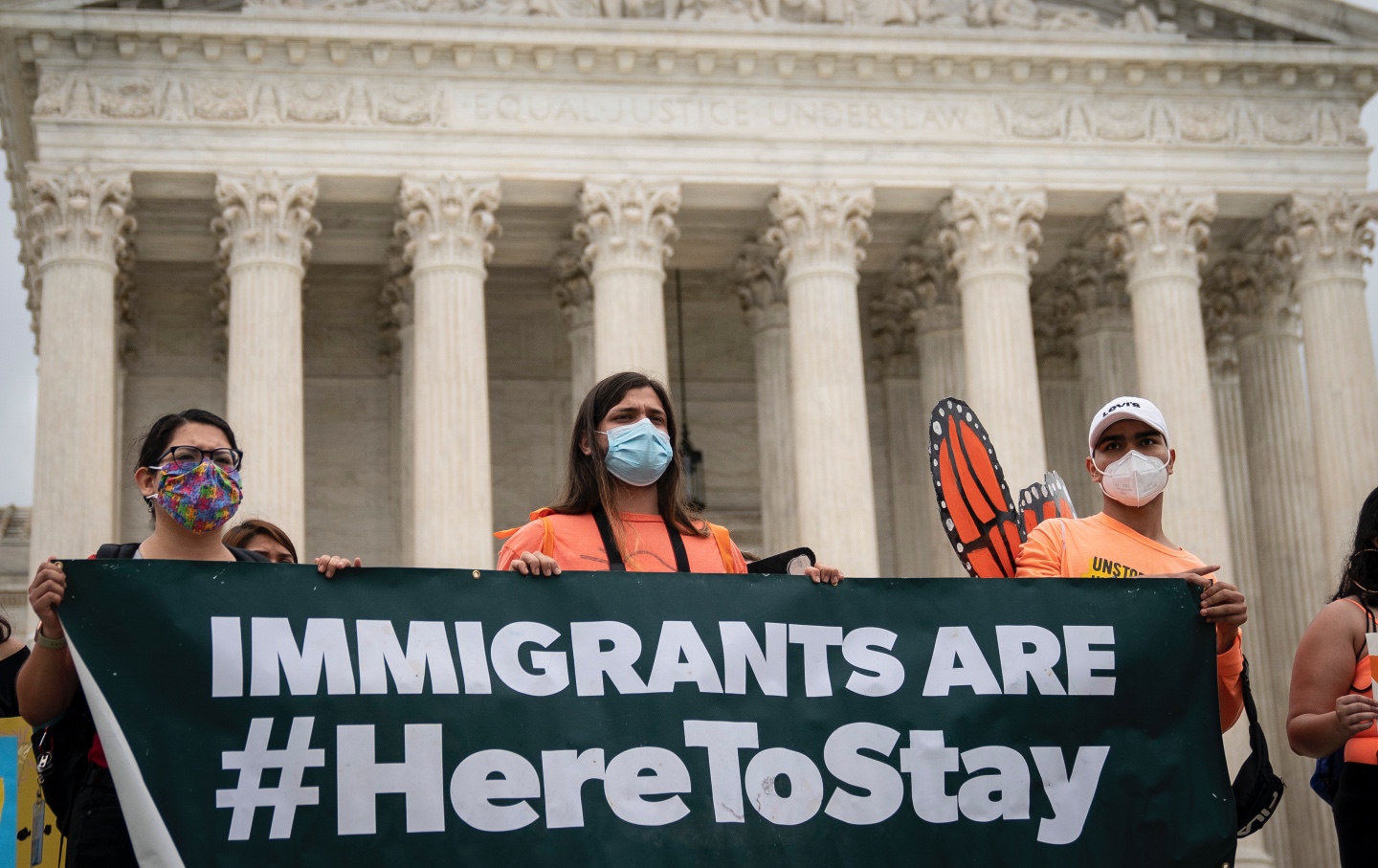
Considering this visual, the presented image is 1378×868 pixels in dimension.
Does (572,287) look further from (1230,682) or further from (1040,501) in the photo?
(1230,682)

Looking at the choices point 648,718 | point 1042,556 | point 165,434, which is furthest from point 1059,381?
point 165,434

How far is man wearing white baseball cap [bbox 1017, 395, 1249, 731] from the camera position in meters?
8.81

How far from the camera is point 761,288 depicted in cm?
3334

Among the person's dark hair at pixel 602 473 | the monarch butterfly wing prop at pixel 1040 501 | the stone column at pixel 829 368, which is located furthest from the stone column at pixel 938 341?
the person's dark hair at pixel 602 473

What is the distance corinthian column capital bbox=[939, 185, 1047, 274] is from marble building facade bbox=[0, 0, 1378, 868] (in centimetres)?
6

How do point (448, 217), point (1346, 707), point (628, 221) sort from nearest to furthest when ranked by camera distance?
point (1346, 707) < point (448, 217) < point (628, 221)

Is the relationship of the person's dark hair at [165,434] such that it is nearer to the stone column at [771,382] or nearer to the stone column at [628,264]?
the stone column at [628,264]

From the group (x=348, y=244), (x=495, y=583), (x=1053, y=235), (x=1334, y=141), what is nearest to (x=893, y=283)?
(x=1053, y=235)

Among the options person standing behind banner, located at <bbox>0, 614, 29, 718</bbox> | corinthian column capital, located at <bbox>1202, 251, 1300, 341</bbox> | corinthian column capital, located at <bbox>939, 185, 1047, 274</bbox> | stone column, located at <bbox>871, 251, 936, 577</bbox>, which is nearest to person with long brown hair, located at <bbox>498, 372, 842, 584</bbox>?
person standing behind banner, located at <bbox>0, 614, 29, 718</bbox>

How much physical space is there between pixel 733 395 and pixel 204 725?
30.4 m

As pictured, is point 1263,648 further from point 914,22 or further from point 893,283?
point 914,22

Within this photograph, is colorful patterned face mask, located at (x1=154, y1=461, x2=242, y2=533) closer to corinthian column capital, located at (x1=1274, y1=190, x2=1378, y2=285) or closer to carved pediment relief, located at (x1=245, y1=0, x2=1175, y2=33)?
carved pediment relief, located at (x1=245, y1=0, x2=1175, y2=33)

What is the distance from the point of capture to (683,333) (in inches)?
1473

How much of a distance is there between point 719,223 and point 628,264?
4.05 meters
